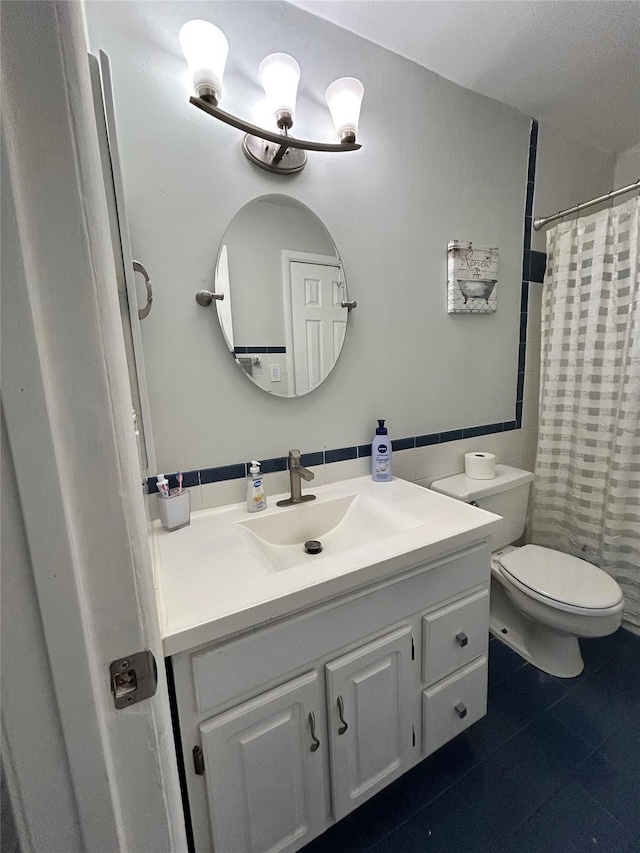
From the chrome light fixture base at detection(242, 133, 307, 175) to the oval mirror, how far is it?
79 millimetres

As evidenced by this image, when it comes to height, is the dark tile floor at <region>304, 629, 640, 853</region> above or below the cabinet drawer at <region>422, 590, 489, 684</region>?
below

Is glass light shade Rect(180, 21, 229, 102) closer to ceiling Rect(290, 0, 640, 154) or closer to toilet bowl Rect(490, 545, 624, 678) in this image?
ceiling Rect(290, 0, 640, 154)

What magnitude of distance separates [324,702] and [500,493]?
1086mm

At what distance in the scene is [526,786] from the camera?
105cm

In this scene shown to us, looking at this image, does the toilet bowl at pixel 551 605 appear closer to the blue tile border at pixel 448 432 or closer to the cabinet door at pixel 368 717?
the blue tile border at pixel 448 432

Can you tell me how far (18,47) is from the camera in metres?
0.25

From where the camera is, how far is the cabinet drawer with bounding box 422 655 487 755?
0.99 meters

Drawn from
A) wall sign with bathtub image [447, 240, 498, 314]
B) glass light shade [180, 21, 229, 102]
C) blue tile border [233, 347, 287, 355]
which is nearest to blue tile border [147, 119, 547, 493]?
blue tile border [233, 347, 287, 355]

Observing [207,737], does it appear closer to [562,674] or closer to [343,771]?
[343,771]

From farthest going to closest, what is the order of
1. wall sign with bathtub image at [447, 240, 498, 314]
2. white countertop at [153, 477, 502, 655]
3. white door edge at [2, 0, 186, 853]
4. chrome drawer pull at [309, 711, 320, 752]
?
1. wall sign with bathtub image at [447, 240, 498, 314]
2. chrome drawer pull at [309, 711, 320, 752]
3. white countertop at [153, 477, 502, 655]
4. white door edge at [2, 0, 186, 853]

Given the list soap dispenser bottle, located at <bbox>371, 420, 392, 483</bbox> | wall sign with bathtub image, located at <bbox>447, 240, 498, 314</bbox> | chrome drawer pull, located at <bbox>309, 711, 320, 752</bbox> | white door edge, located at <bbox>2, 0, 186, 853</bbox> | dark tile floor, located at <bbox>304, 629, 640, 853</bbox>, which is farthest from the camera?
wall sign with bathtub image, located at <bbox>447, 240, 498, 314</bbox>

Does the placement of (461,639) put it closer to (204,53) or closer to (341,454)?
(341,454)

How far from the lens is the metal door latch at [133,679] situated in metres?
0.35

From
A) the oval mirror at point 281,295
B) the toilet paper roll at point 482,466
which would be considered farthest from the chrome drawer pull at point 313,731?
the toilet paper roll at point 482,466
